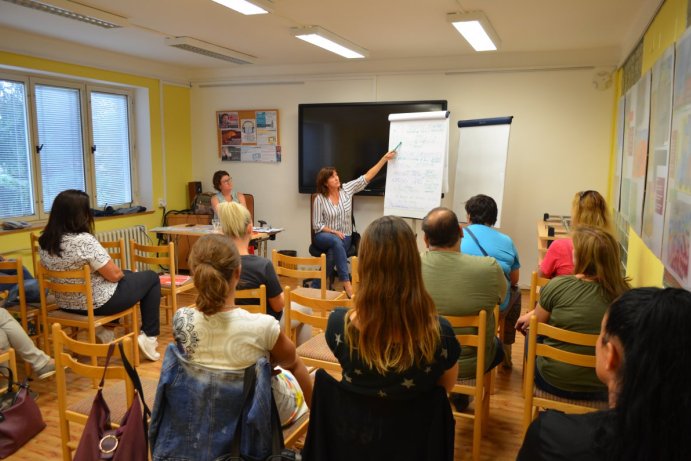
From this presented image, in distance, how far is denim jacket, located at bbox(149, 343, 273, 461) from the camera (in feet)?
5.38

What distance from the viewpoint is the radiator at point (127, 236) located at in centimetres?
577

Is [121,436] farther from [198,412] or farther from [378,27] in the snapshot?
[378,27]

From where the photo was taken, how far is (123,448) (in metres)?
1.72

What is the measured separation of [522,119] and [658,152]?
311 cm

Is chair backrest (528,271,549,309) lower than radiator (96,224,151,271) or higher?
higher

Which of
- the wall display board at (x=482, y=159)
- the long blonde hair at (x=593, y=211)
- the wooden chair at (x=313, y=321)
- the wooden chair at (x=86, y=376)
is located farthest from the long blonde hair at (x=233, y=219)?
the wall display board at (x=482, y=159)

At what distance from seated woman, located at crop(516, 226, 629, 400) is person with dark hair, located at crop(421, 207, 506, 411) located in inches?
9.9

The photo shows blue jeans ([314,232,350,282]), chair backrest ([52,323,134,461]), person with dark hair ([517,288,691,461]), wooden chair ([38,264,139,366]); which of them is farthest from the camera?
blue jeans ([314,232,350,282])

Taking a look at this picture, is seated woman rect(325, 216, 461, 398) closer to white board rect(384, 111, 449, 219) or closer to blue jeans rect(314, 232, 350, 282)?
blue jeans rect(314, 232, 350, 282)

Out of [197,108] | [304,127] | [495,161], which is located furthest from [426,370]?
[197,108]

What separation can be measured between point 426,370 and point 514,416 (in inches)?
71.7

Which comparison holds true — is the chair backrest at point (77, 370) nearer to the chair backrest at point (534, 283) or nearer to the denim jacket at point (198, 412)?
the denim jacket at point (198, 412)

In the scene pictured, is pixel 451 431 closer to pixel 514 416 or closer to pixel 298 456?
pixel 298 456

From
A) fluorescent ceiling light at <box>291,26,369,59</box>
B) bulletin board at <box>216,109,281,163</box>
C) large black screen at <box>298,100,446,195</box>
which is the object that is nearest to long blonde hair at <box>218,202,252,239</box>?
fluorescent ceiling light at <box>291,26,369,59</box>
